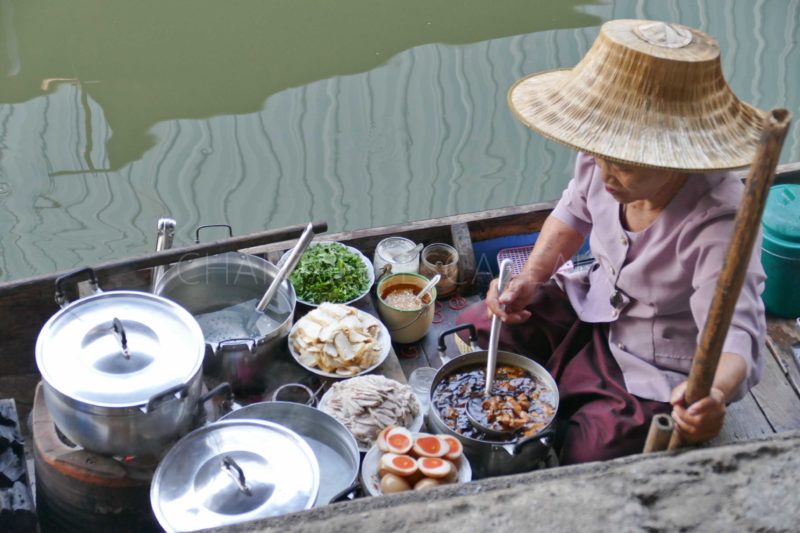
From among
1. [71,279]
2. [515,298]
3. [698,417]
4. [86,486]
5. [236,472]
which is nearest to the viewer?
[698,417]

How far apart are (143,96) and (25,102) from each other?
859mm

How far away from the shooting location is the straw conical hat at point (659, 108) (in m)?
2.29

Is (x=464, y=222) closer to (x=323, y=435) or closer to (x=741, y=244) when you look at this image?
(x=323, y=435)

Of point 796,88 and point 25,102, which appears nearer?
point 25,102

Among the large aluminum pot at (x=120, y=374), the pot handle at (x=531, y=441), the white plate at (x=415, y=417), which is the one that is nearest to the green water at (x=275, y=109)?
the white plate at (x=415, y=417)

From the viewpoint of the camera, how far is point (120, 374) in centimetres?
236

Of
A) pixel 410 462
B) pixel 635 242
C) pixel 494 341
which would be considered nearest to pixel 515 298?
pixel 494 341

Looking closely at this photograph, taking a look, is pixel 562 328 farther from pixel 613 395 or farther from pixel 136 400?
pixel 136 400

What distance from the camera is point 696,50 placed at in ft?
7.71

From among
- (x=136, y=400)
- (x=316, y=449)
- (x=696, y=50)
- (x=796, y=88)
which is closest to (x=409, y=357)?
(x=316, y=449)

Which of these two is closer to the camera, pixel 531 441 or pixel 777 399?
pixel 531 441

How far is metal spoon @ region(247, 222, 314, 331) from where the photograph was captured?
308 cm

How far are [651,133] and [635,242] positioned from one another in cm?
48

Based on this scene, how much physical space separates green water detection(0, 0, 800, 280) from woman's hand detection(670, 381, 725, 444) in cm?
375
